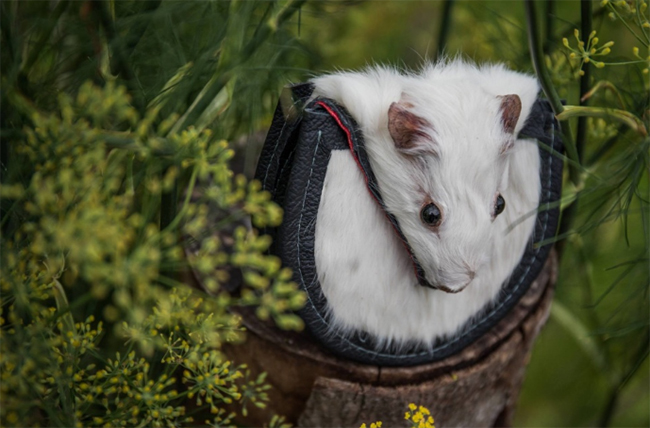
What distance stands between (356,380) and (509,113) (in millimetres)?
387

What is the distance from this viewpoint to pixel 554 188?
0.90m

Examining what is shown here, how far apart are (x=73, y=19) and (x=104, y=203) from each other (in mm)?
366

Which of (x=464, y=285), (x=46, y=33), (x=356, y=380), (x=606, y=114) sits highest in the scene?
(x=606, y=114)

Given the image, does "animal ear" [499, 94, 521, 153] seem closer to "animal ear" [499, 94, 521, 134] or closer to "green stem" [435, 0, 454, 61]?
"animal ear" [499, 94, 521, 134]

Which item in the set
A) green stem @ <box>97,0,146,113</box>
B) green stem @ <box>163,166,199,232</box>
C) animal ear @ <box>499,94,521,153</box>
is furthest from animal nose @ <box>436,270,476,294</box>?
green stem @ <box>97,0,146,113</box>

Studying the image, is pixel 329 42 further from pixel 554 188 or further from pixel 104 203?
pixel 104 203

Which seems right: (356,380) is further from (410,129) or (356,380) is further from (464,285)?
(410,129)

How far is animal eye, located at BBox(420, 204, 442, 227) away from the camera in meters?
0.74

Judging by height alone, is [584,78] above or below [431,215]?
above

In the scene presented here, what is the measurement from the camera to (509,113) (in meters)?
0.75

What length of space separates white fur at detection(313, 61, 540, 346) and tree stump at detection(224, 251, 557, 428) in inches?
2.2

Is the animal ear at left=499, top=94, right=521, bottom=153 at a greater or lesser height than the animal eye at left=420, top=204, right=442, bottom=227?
greater

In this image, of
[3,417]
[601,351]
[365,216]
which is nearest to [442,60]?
[365,216]

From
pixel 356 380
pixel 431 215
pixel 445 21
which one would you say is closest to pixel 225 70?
pixel 431 215
